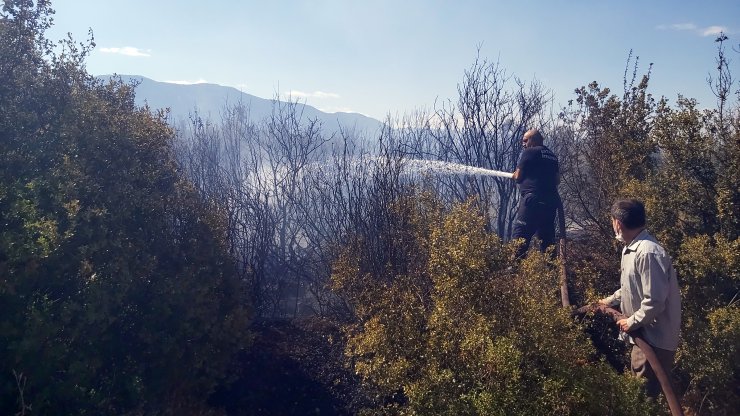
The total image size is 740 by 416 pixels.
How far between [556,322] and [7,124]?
11.5ft

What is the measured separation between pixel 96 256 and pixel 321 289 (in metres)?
3.36

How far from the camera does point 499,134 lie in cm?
952

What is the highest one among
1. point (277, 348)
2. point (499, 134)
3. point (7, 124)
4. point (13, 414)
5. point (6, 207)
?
point (499, 134)

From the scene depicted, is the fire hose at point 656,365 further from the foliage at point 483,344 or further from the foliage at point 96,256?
the foliage at point 96,256

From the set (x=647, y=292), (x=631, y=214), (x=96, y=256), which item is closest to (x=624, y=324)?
(x=647, y=292)

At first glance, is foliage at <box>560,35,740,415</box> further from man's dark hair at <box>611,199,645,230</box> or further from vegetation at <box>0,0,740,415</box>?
man's dark hair at <box>611,199,645,230</box>

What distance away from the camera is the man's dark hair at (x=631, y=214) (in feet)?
12.4

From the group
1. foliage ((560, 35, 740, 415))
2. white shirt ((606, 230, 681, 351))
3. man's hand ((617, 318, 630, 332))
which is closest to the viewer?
white shirt ((606, 230, 681, 351))

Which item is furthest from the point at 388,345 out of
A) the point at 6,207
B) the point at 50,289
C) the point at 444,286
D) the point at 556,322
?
the point at 6,207

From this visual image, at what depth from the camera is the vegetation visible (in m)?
3.04

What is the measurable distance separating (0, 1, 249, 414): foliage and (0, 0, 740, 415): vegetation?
0.04 feet

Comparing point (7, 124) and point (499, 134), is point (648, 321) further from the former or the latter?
point (499, 134)

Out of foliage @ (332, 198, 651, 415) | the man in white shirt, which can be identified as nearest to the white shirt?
the man in white shirt

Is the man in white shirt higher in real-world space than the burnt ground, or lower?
higher
